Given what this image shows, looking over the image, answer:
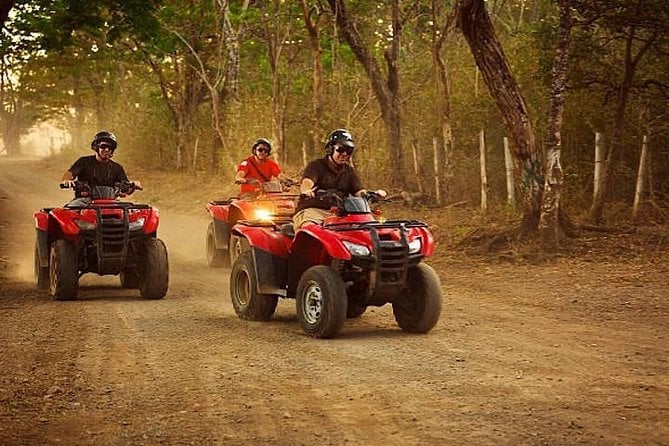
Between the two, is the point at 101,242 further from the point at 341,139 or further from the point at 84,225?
the point at 341,139

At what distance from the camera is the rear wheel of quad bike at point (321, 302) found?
924cm

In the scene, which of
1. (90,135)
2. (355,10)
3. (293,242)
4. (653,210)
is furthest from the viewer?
(90,135)

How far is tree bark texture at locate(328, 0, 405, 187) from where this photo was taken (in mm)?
22438

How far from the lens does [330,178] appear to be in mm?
10352

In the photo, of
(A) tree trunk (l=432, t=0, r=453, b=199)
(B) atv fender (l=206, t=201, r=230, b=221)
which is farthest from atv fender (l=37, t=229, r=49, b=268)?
(A) tree trunk (l=432, t=0, r=453, b=199)

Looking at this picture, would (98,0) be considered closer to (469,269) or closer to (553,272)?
(469,269)

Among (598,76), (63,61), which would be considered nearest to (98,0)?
(598,76)

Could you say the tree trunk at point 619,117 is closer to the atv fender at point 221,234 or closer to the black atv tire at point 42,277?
the atv fender at point 221,234

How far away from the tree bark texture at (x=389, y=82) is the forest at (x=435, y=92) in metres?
0.04

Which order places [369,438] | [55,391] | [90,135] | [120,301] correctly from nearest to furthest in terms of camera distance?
1. [369,438]
2. [55,391]
3. [120,301]
4. [90,135]

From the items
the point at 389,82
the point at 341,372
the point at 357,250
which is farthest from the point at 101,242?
the point at 389,82

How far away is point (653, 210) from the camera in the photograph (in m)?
17.8

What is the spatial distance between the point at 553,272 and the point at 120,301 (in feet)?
20.4

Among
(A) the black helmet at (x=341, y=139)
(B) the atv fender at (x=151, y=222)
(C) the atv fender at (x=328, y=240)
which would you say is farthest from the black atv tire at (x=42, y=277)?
(A) the black helmet at (x=341, y=139)
